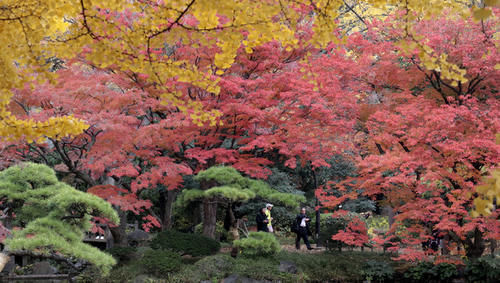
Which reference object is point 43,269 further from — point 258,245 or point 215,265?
point 258,245

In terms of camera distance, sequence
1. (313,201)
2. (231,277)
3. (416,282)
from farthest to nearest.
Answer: (313,201) → (416,282) → (231,277)

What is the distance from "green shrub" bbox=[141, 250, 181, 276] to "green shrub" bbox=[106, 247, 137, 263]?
0.90m

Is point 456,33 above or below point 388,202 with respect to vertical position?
above

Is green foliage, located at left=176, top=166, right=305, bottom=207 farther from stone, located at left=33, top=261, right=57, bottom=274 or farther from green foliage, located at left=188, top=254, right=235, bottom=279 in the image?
stone, located at left=33, top=261, right=57, bottom=274

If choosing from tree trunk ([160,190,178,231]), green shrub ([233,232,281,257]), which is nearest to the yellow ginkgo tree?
green shrub ([233,232,281,257])

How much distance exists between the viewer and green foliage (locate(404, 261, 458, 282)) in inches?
393

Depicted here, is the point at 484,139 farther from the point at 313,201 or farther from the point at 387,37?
the point at 313,201

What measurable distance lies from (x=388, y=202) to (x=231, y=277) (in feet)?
13.6

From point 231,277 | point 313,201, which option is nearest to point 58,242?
point 231,277

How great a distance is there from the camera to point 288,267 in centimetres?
1051

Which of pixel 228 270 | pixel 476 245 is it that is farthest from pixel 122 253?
pixel 476 245

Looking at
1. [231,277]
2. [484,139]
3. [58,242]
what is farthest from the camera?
[231,277]

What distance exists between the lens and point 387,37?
29.7 feet

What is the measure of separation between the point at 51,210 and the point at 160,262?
338 cm
